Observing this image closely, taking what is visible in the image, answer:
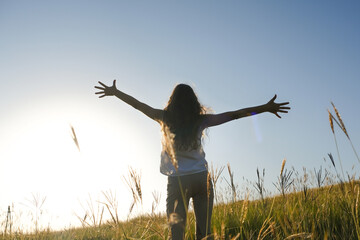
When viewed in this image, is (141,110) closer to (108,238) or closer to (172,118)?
(172,118)

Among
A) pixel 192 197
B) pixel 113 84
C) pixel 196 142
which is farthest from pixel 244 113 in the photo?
pixel 113 84

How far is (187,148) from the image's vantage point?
2.72 m

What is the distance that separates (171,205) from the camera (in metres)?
2.56

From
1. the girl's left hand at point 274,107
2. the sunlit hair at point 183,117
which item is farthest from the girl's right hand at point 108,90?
the girl's left hand at point 274,107

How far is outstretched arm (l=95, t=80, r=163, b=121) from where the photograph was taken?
3.10 m

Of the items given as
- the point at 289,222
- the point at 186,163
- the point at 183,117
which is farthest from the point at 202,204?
the point at 289,222

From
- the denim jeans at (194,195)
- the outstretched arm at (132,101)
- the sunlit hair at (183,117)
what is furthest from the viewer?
the outstretched arm at (132,101)

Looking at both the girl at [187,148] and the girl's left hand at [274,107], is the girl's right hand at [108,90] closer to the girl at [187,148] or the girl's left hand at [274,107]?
the girl at [187,148]

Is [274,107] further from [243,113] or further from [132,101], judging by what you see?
[132,101]

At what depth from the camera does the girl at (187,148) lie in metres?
2.56

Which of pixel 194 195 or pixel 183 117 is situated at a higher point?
pixel 183 117

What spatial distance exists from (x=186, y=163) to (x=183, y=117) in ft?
1.63

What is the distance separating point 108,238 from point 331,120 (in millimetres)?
3230

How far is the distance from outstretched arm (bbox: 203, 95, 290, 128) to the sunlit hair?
0.37 ft
